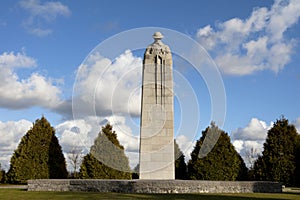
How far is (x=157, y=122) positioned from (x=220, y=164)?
9.64 meters

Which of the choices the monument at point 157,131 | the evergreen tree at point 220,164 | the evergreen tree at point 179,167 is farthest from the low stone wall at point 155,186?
the evergreen tree at point 179,167

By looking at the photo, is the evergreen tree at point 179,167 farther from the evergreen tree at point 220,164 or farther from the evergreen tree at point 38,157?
the evergreen tree at point 38,157

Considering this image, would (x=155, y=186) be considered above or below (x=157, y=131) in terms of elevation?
below

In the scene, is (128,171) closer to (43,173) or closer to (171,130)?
(43,173)

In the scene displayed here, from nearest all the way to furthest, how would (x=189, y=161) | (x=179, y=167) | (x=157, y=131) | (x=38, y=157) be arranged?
(x=157, y=131) < (x=38, y=157) < (x=189, y=161) < (x=179, y=167)

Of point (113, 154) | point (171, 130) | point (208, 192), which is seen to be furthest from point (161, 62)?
point (113, 154)

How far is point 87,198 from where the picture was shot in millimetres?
17000

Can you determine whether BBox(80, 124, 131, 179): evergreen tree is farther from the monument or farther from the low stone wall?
the low stone wall

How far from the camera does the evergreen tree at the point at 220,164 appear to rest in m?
31.8

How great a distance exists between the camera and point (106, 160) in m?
32.5

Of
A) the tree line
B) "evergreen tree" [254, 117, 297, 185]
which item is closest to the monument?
A: the tree line

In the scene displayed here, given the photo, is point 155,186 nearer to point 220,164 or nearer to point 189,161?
point 220,164

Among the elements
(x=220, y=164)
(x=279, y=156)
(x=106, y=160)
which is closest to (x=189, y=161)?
(x=220, y=164)

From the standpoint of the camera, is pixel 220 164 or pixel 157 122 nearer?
pixel 157 122
